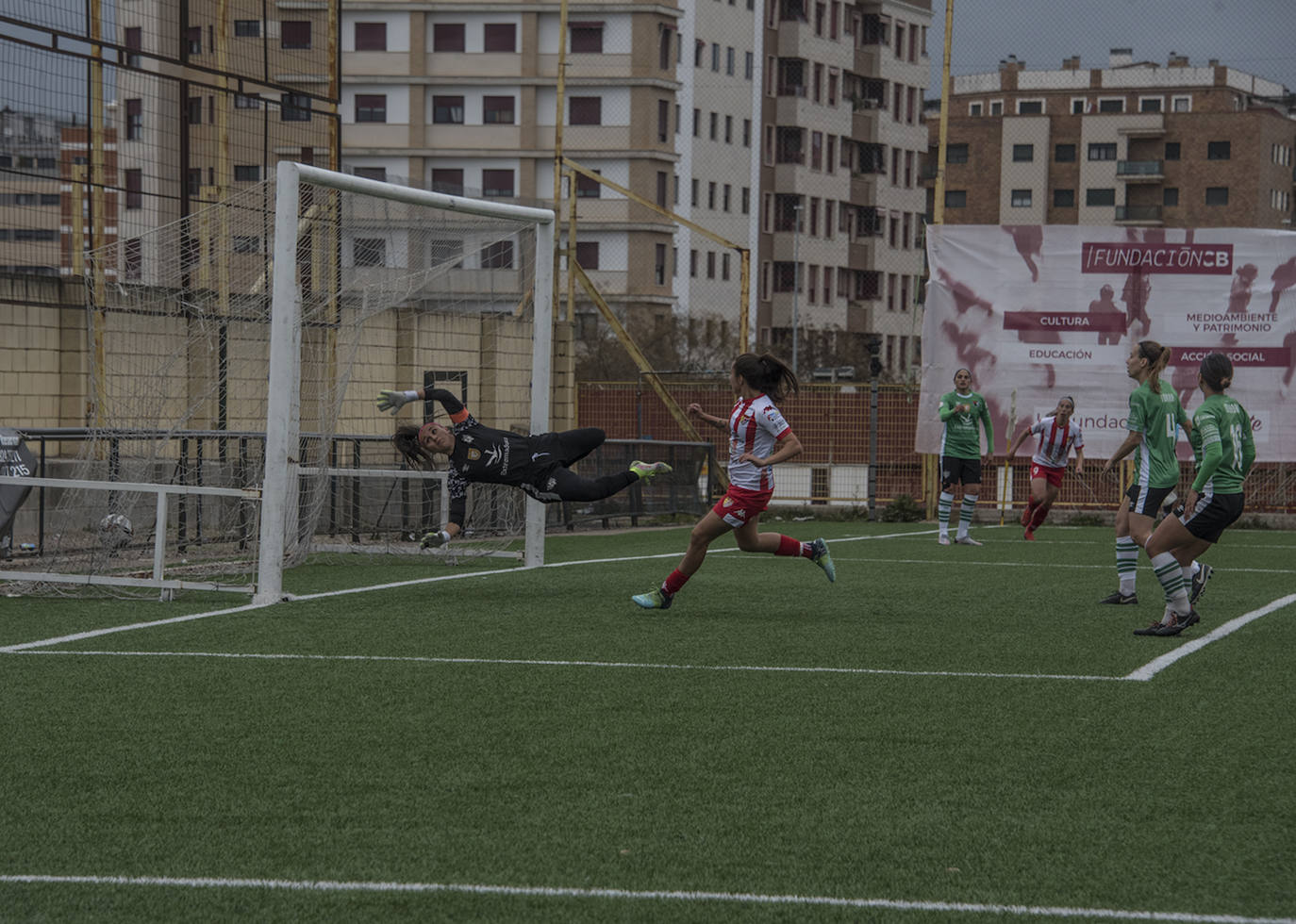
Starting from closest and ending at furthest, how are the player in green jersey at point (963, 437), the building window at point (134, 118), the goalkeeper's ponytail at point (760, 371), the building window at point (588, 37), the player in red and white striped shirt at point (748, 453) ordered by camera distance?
the player in red and white striped shirt at point (748, 453) → the goalkeeper's ponytail at point (760, 371) → the building window at point (134, 118) → the player in green jersey at point (963, 437) → the building window at point (588, 37)

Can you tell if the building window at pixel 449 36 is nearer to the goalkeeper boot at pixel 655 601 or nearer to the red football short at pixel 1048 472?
the red football short at pixel 1048 472

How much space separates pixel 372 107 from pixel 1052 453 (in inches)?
2300

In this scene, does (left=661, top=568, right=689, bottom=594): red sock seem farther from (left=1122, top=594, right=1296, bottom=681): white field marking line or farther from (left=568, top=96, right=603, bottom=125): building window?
(left=568, top=96, right=603, bottom=125): building window

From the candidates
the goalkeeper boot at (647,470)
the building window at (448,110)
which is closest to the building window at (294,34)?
the goalkeeper boot at (647,470)

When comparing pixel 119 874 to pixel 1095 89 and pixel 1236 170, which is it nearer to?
pixel 1236 170

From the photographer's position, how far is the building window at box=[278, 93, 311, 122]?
61.8 feet

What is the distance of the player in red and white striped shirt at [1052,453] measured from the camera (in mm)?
18531

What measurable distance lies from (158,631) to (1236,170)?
3509 inches

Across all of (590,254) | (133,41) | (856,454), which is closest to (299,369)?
(133,41)

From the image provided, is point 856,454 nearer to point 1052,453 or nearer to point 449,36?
point 1052,453

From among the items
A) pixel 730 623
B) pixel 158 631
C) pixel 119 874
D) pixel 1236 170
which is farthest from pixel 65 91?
pixel 1236 170

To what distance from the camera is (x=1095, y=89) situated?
102500 mm

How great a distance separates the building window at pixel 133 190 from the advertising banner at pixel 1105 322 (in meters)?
10.7

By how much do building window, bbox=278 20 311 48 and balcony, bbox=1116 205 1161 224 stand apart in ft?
256
